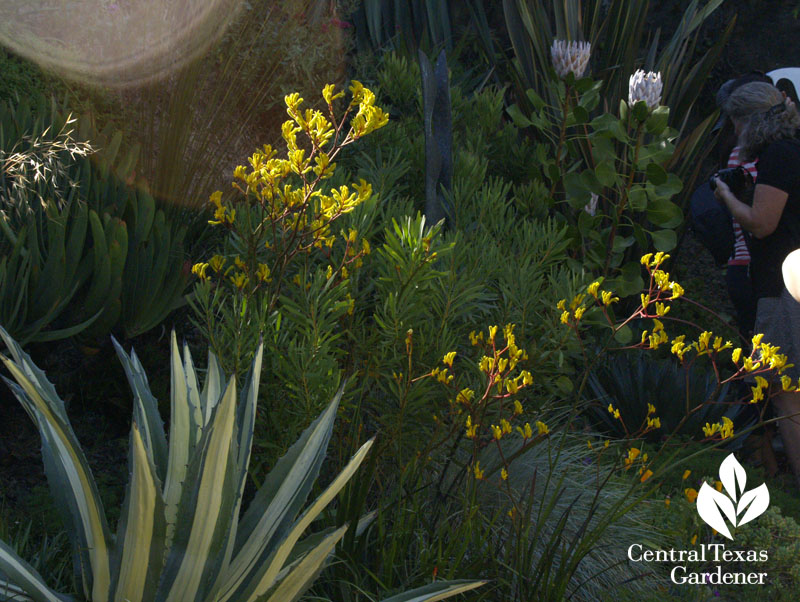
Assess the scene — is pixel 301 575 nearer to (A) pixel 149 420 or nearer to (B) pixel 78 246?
(A) pixel 149 420

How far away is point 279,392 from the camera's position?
2275mm

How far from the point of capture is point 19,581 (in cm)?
154

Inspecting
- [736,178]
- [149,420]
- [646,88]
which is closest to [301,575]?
[149,420]

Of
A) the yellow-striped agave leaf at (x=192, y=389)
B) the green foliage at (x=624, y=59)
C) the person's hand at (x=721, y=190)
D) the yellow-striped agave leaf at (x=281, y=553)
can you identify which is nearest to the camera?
the yellow-striped agave leaf at (x=281, y=553)

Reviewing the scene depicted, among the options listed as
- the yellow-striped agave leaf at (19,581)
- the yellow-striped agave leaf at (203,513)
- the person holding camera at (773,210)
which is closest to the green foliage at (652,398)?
the person holding camera at (773,210)

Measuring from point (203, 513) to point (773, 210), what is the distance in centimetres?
277

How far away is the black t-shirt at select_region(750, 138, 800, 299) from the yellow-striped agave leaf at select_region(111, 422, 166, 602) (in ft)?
9.36

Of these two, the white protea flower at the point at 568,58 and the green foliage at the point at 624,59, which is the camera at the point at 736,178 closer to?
the white protea flower at the point at 568,58

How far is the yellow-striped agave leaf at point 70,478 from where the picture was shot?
1603 mm

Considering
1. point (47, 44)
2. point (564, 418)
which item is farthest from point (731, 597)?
point (47, 44)

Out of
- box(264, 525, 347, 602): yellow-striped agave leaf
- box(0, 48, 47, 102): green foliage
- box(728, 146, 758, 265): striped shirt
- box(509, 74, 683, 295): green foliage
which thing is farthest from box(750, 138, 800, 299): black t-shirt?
box(0, 48, 47, 102): green foliage

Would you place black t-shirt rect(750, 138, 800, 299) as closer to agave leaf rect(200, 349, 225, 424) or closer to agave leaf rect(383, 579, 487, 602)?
agave leaf rect(383, 579, 487, 602)

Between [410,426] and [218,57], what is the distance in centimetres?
286

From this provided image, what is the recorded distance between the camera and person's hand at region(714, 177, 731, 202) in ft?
11.7
